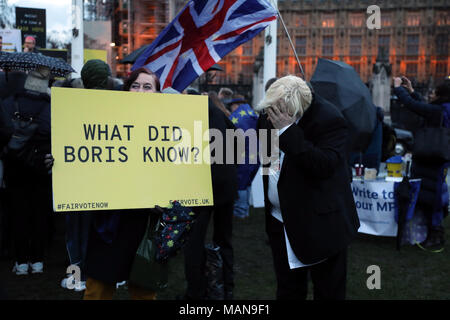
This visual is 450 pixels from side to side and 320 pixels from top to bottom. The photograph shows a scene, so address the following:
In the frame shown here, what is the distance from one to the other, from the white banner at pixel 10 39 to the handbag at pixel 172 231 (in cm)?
672

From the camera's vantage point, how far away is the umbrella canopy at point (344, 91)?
4695mm

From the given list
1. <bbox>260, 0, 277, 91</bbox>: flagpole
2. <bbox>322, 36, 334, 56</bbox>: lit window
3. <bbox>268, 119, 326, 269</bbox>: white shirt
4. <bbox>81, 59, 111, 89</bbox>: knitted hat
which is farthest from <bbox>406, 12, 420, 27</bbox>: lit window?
<bbox>268, 119, 326, 269</bbox>: white shirt

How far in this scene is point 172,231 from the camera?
7.99 ft

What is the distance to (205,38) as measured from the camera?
14.3ft

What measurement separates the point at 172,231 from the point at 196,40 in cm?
242

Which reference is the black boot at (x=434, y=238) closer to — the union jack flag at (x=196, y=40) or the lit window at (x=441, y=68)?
the union jack flag at (x=196, y=40)

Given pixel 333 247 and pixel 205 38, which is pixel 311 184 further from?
pixel 205 38

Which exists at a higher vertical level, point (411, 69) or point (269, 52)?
point (411, 69)

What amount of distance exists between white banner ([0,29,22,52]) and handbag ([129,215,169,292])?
663 centimetres

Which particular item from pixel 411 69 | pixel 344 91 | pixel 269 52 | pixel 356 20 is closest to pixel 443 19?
pixel 411 69

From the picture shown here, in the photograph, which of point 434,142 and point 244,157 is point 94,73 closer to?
point 244,157

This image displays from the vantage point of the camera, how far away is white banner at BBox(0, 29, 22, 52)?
25.9 feet

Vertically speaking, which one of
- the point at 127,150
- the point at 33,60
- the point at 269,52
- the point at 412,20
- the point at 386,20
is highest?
the point at 386,20
